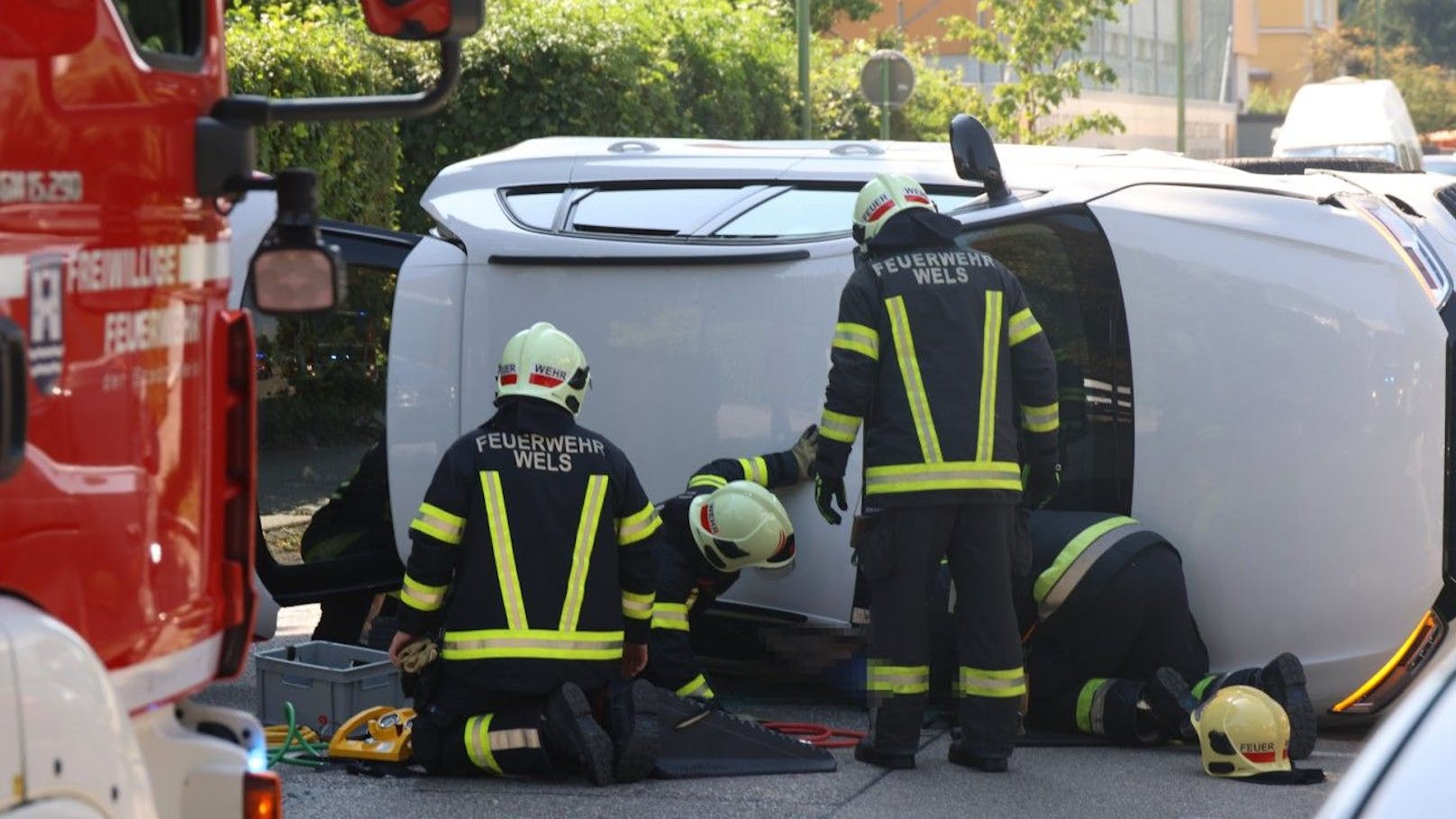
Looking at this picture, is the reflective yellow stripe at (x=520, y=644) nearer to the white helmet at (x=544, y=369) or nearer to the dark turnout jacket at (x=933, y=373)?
the white helmet at (x=544, y=369)

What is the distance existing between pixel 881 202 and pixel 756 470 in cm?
99

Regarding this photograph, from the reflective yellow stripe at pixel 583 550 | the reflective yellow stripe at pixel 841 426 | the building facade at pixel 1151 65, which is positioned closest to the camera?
the reflective yellow stripe at pixel 583 550

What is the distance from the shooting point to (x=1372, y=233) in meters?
6.71

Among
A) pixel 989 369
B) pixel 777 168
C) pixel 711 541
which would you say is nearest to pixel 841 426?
pixel 989 369

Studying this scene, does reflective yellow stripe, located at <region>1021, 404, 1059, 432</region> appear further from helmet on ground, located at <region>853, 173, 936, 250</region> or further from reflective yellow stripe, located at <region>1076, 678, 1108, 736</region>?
reflective yellow stripe, located at <region>1076, 678, 1108, 736</region>

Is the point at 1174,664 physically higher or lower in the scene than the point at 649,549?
lower

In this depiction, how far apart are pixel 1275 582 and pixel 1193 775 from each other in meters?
0.74

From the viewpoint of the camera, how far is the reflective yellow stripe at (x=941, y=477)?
6387mm

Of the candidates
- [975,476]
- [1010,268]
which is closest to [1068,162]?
[1010,268]

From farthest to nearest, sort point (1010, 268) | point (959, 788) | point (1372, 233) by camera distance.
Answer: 1. point (1010, 268)
2. point (1372, 233)
3. point (959, 788)

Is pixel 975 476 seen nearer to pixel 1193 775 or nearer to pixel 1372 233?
pixel 1193 775

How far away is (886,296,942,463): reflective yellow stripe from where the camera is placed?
252 inches

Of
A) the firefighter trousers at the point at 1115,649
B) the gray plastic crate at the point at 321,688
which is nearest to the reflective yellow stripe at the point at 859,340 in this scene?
the firefighter trousers at the point at 1115,649

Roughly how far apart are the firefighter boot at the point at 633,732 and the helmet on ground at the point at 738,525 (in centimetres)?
61
